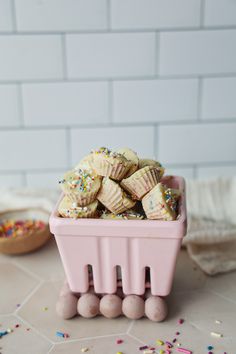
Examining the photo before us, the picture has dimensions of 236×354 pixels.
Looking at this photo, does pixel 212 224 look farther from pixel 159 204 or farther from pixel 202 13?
pixel 202 13

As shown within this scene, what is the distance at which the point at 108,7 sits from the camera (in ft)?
3.07

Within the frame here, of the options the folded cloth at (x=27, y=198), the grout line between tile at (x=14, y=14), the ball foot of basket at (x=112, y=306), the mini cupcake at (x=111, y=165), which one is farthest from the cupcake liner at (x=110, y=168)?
the grout line between tile at (x=14, y=14)

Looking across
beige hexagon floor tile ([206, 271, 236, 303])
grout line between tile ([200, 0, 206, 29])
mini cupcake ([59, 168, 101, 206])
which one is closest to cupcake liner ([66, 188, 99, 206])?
mini cupcake ([59, 168, 101, 206])

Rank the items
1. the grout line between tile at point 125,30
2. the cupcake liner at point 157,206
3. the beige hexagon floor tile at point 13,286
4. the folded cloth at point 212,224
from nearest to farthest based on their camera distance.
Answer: the cupcake liner at point 157,206 < the beige hexagon floor tile at point 13,286 < the folded cloth at point 212,224 < the grout line between tile at point 125,30

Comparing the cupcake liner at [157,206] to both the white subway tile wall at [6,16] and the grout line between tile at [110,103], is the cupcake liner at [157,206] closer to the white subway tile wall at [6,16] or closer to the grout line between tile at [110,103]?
the grout line between tile at [110,103]

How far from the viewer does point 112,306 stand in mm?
682

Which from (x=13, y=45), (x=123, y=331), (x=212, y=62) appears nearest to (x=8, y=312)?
(x=123, y=331)

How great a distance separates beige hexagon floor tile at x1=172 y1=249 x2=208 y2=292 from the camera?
0.78 m

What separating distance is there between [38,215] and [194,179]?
391 millimetres

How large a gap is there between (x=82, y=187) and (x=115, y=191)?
0.05 meters

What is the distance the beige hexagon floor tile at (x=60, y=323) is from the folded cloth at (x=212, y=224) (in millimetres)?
223

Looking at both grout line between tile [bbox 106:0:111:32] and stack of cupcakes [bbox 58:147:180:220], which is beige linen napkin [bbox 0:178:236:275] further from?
grout line between tile [bbox 106:0:111:32]

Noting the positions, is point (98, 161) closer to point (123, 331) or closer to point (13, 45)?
point (123, 331)

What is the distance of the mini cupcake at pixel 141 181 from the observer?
65 centimetres
